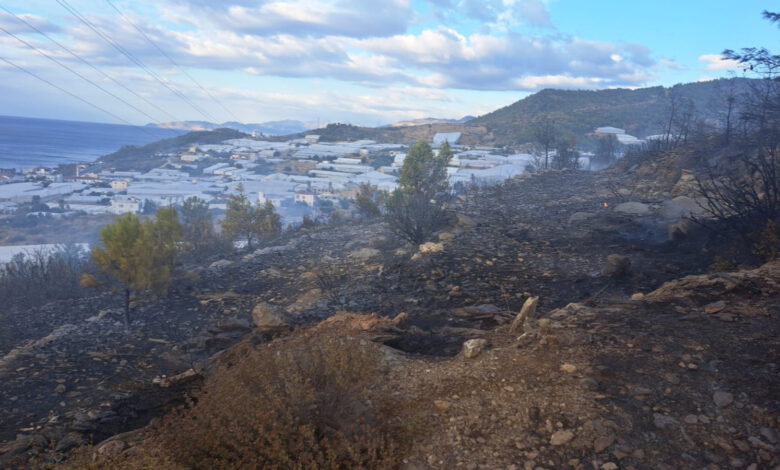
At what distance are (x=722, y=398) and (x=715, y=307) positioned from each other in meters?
1.63

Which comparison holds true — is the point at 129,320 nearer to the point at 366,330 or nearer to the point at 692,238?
the point at 366,330

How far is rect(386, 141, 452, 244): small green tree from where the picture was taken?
11211 mm

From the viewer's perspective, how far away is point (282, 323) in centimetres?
618

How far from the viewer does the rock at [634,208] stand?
37.1 ft

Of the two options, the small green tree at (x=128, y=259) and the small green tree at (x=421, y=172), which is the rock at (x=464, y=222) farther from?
the small green tree at (x=128, y=259)

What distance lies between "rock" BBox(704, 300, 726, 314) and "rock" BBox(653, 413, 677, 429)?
1.90m

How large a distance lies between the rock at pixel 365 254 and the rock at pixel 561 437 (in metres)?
7.87

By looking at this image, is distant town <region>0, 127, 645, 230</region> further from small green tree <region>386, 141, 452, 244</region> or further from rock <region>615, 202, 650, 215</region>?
rock <region>615, 202, 650, 215</region>

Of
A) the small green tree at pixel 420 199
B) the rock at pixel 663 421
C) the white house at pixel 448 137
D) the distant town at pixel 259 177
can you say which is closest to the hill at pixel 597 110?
the white house at pixel 448 137

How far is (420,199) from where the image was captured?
12.2 metres

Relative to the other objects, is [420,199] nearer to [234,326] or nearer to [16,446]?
[234,326]

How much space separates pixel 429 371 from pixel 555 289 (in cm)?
361

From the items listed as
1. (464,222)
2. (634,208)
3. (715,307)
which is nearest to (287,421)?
(715,307)

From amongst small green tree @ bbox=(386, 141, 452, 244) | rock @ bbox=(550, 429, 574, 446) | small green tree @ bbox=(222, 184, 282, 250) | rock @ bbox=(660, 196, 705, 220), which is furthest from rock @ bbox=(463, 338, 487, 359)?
small green tree @ bbox=(222, 184, 282, 250)
